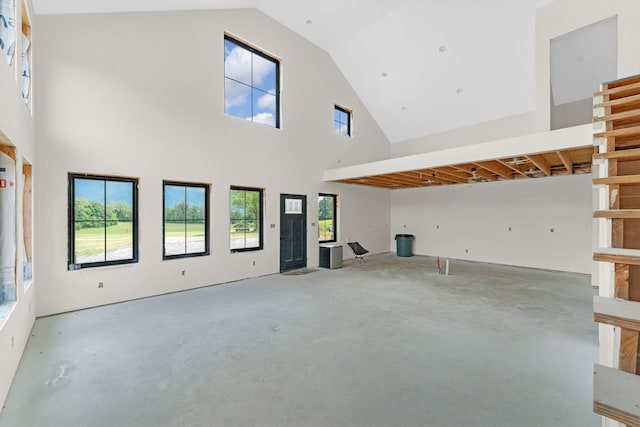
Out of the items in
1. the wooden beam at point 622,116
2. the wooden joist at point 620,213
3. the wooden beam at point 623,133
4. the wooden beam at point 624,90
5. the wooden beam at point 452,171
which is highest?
the wooden beam at point 624,90

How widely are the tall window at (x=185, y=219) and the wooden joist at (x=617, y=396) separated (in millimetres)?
5781

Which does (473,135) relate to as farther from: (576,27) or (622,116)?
(622,116)

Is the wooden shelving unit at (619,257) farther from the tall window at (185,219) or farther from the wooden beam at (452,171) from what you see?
the tall window at (185,219)

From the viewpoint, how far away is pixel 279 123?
7316 mm

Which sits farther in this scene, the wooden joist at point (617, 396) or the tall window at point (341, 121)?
the tall window at point (341, 121)

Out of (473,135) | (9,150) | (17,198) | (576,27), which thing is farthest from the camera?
(473,135)

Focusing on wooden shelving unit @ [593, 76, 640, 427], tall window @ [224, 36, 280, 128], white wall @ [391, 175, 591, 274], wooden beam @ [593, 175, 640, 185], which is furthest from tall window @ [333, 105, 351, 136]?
wooden beam @ [593, 175, 640, 185]

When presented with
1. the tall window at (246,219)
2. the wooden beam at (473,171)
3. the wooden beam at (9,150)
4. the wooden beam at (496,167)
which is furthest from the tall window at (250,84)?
the wooden beam at (496,167)

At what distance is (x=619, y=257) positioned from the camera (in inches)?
60.1

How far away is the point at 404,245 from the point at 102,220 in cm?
840

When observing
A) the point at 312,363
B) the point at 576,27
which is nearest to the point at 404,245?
the point at 576,27

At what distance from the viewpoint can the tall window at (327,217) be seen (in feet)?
27.7

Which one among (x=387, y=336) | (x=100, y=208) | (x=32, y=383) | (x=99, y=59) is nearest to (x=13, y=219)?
(x=32, y=383)

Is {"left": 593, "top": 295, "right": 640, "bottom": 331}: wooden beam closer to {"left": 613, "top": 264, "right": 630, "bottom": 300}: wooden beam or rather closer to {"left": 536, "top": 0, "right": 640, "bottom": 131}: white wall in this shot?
{"left": 613, "top": 264, "right": 630, "bottom": 300}: wooden beam
